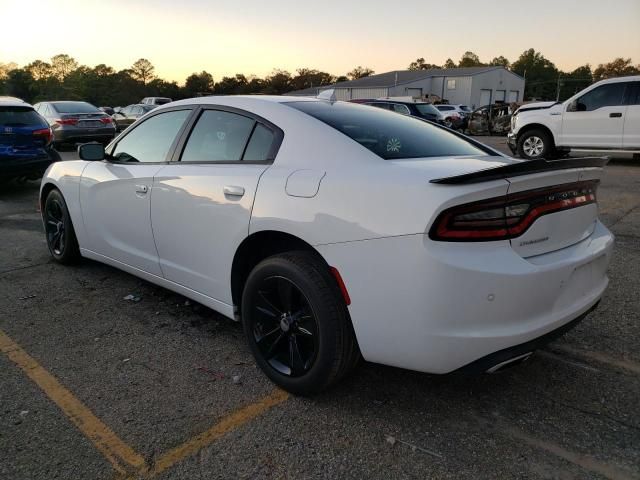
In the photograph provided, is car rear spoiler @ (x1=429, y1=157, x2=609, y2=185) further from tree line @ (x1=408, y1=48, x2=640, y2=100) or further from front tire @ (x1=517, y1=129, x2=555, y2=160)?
tree line @ (x1=408, y1=48, x2=640, y2=100)

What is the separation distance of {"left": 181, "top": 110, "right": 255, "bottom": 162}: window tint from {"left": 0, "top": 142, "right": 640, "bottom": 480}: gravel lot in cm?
119

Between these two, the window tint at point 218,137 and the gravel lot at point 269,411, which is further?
the window tint at point 218,137

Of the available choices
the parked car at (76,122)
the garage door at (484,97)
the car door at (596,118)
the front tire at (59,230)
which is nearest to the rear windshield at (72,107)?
the parked car at (76,122)

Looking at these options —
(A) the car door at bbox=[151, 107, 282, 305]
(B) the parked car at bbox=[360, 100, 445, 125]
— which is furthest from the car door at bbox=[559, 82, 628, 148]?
(A) the car door at bbox=[151, 107, 282, 305]

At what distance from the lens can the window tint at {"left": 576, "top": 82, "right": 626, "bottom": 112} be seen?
11219 millimetres

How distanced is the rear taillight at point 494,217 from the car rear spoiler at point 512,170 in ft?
0.29

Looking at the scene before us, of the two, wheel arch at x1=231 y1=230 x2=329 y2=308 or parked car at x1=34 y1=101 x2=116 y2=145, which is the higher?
parked car at x1=34 y1=101 x2=116 y2=145

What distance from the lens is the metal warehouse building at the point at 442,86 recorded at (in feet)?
181

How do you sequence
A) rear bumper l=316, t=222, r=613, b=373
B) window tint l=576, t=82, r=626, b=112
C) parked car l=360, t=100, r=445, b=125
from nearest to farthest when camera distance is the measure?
rear bumper l=316, t=222, r=613, b=373 → window tint l=576, t=82, r=626, b=112 → parked car l=360, t=100, r=445, b=125

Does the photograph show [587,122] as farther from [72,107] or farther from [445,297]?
[72,107]

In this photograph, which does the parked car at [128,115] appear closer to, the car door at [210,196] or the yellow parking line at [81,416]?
the car door at [210,196]

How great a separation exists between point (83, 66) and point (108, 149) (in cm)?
11385

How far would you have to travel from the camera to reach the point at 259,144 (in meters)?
2.88

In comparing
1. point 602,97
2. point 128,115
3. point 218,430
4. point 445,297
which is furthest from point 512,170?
point 128,115
